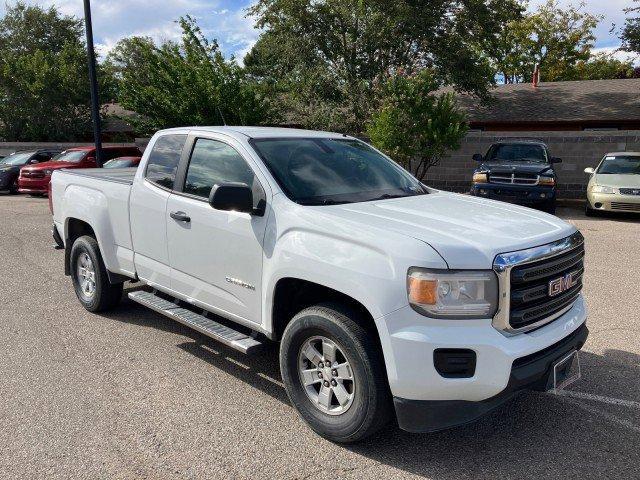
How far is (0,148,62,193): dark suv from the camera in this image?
776 inches

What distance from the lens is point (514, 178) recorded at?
1267 centimetres

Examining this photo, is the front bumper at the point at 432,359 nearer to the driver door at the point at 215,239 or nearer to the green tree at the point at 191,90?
the driver door at the point at 215,239

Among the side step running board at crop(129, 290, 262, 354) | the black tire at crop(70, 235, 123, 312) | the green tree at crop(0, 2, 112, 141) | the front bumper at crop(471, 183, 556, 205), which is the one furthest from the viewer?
the green tree at crop(0, 2, 112, 141)

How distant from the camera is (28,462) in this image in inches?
126

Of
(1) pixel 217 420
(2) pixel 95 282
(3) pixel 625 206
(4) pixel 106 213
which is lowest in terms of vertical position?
(3) pixel 625 206

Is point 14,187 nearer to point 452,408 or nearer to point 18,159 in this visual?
point 18,159

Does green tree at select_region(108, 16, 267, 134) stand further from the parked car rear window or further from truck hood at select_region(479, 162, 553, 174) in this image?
truck hood at select_region(479, 162, 553, 174)

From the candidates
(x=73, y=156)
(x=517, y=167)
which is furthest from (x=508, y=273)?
(x=73, y=156)

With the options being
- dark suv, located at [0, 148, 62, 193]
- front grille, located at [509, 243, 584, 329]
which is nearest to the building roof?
dark suv, located at [0, 148, 62, 193]

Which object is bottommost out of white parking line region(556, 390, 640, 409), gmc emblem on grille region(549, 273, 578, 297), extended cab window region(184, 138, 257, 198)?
white parking line region(556, 390, 640, 409)

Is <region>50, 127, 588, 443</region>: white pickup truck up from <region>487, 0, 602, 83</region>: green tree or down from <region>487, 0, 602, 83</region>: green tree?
down

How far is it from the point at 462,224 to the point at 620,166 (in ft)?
40.4

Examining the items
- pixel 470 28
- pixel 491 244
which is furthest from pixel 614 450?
pixel 470 28

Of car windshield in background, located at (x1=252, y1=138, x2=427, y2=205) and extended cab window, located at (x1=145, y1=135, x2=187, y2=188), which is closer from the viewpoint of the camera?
car windshield in background, located at (x1=252, y1=138, x2=427, y2=205)
